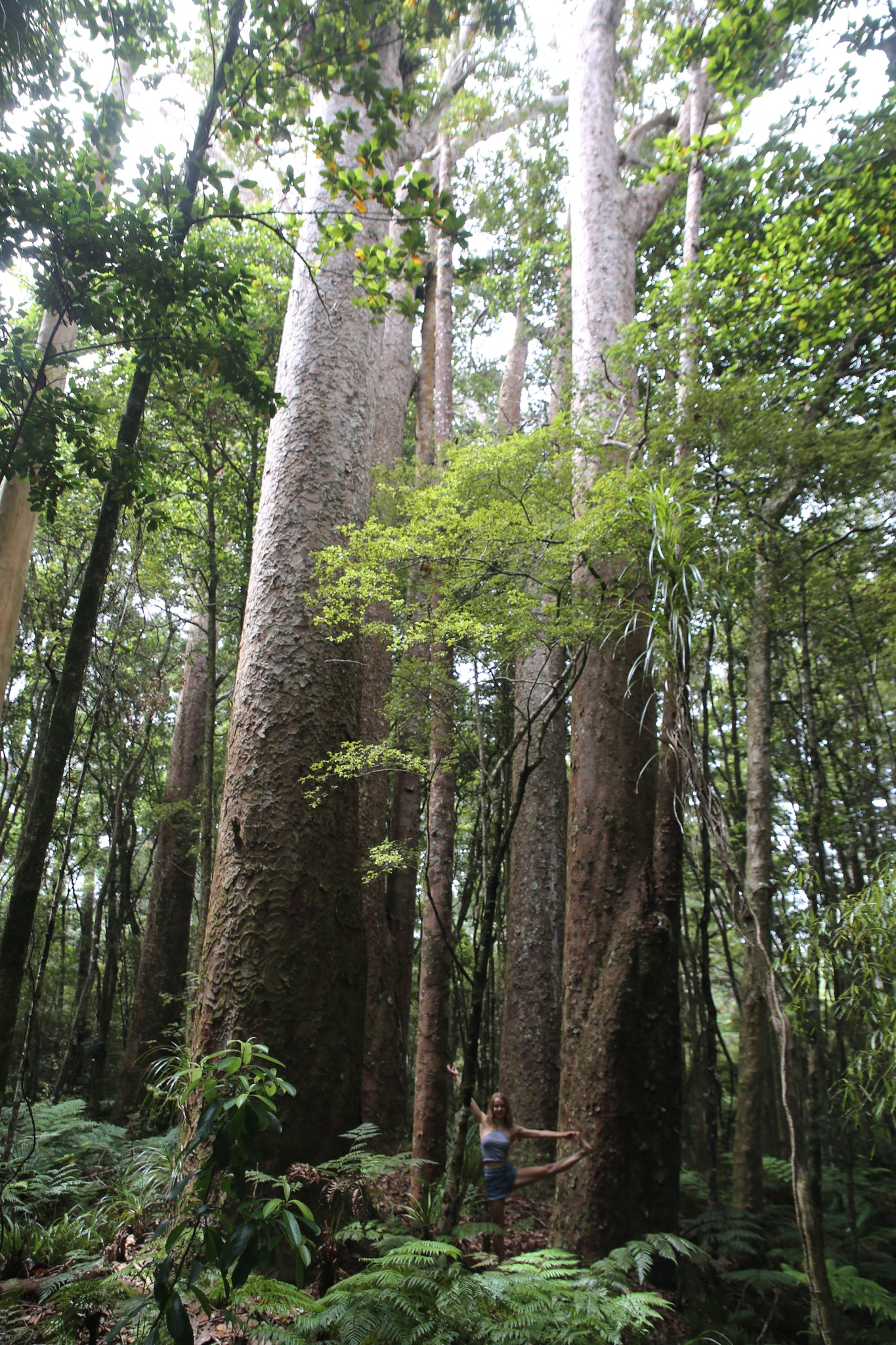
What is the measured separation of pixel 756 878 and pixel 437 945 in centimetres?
240

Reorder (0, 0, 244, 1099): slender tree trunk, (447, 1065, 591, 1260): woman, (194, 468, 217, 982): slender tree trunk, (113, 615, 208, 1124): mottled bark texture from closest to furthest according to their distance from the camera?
(0, 0, 244, 1099): slender tree trunk
(447, 1065, 591, 1260): woman
(194, 468, 217, 982): slender tree trunk
(113, 615, 208, 1124): mottled bark texture

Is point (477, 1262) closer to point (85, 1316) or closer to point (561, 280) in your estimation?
point (85, 1316)

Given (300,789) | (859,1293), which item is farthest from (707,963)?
(300,789)

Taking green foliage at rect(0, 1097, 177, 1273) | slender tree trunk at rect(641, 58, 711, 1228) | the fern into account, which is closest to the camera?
green foliage at rect(0, 1097, 177, 1273)

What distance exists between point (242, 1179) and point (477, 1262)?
145 centimetres

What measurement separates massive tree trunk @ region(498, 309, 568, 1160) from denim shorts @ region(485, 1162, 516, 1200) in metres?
1.70

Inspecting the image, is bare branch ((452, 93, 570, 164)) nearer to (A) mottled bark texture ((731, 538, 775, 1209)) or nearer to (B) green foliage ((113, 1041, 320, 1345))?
(A) mottled bark texture ((731, 538, 775, 1209))

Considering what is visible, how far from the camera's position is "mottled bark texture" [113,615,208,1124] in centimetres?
764

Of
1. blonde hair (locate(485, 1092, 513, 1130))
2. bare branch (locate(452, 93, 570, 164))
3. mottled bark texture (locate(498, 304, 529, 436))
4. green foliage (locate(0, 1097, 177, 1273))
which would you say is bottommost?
green foliage (locate(0, 1097, 177, 1273))

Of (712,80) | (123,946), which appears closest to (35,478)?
(712,80)

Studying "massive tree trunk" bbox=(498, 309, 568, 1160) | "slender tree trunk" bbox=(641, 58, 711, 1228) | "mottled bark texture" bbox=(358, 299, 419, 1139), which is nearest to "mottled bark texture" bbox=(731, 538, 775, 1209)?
"slender tree trunk" bbox=(641, 58, 711, 1228)

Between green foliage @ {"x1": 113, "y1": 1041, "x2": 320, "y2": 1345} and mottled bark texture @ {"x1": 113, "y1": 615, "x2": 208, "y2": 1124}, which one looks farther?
mottled bark texture @ {"x1": 113, "y1": 615, "x2": 208, "y2": 1124}

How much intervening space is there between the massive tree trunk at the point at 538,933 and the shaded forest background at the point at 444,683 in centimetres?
4

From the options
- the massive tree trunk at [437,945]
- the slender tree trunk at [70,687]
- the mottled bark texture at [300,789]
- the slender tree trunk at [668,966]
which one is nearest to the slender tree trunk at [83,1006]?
the massive tree trunk at [437,945]
